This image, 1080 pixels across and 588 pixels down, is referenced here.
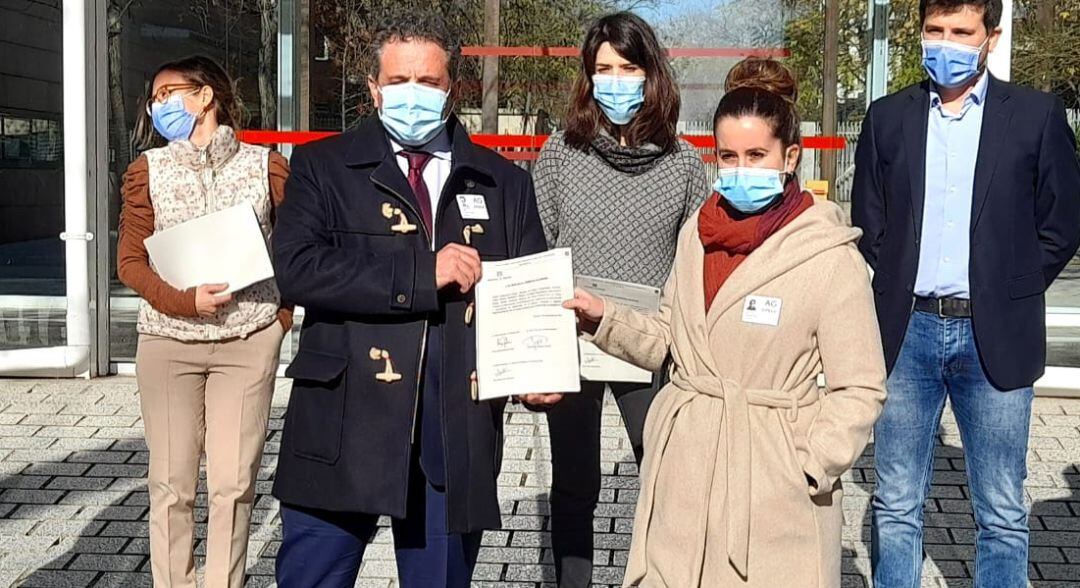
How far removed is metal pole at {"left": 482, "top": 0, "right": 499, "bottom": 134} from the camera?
873cm

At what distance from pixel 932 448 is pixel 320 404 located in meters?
1.97

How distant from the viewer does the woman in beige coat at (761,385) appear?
342cm

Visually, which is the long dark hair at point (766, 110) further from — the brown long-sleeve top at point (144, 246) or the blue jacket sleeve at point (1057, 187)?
the brown long-sleeve top at point (144, 246)

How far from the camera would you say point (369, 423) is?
3520 mm

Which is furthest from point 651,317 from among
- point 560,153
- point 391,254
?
point 560,153

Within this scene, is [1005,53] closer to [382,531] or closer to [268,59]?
[268,59]

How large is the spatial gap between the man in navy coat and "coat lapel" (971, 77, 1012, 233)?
1.47 m

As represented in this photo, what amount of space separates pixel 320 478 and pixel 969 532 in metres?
3.53

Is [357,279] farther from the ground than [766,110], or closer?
closer

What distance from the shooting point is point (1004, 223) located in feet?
14.1

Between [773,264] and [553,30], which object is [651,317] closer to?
[773,264]

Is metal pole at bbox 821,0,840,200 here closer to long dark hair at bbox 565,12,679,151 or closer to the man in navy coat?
long dark hair at bbox 565,12,679,151

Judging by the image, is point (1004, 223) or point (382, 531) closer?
point (1004, 223)

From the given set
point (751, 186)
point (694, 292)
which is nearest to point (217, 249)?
point (694, 292)
